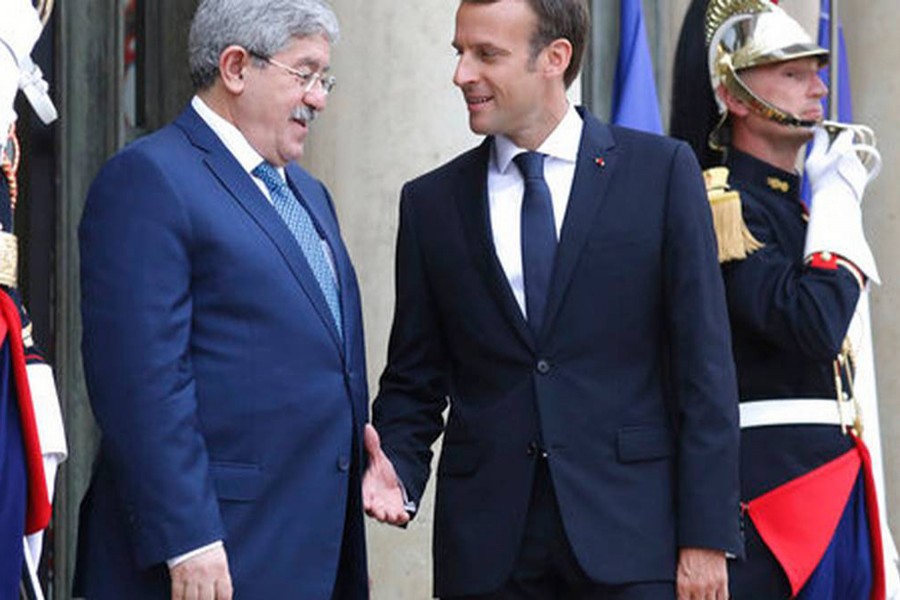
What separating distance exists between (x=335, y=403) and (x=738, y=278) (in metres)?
1.29

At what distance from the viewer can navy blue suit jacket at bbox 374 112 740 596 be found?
4.99 m

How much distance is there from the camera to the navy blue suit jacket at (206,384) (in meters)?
4.64

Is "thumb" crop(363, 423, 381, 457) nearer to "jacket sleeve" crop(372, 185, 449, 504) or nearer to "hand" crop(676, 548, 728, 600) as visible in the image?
"jacket sleeve" crop(372, 185, 449, 504)

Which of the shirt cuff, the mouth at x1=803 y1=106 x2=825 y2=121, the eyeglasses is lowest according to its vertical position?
the shirt cuff

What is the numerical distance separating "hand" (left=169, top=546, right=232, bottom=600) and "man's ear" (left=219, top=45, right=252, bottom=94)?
3.21ft

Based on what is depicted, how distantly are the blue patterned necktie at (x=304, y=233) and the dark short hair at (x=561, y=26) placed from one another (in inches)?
24.2

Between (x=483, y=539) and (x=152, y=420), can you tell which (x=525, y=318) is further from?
(x=152, y=420)

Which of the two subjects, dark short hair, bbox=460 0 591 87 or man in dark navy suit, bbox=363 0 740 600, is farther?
dark short hair, bbox=460 0 591 87

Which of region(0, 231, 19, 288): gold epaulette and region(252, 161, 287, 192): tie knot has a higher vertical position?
region(252, 161, 287, 192): tie knot

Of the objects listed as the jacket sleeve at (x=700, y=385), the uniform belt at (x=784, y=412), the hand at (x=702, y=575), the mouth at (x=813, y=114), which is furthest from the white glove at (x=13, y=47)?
the mouth at (x=813, y=114)

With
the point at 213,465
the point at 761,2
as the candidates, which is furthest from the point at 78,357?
the point at 213,465

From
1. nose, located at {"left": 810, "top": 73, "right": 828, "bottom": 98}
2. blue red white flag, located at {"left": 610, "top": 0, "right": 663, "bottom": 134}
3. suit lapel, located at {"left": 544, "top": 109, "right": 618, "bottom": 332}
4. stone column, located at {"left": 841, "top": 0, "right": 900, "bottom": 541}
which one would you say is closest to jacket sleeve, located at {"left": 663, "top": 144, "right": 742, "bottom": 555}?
suit lapel, located at {"left": 544, "top": 109, "right": 618, "bottom": 332}

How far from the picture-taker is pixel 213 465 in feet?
15.6

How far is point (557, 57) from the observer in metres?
5.30
